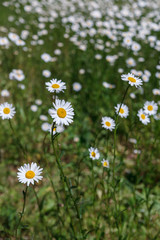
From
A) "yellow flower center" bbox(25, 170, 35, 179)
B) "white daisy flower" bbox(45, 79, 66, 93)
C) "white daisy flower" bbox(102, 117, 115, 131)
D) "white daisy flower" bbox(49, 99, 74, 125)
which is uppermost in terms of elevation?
"white daisy flower" bbox(102, 117, 115, 131)

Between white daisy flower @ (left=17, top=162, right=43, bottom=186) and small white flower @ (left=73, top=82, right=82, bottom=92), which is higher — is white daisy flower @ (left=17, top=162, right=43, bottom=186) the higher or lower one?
the lower one

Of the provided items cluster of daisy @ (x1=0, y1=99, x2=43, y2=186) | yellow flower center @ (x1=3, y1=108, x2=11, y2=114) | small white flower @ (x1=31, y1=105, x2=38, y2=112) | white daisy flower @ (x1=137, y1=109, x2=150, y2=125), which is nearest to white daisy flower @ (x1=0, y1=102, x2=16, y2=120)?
yellow flower center @ (x1=3, y1=108, x2=11, y2=114)

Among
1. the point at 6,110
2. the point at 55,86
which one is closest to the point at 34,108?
the point at 6,110

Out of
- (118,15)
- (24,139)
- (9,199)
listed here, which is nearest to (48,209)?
(9,199)

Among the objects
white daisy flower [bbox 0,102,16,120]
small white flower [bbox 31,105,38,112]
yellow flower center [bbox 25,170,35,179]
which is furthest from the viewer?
small white flower [bbox 31,105,38,112]

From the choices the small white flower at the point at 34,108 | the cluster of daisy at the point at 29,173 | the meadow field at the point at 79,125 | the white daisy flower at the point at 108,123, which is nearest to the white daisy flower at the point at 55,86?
the meadow field at the point at 79,125

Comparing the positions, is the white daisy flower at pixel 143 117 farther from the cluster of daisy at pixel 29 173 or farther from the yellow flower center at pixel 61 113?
the cluster of daisy at pixel 29 173

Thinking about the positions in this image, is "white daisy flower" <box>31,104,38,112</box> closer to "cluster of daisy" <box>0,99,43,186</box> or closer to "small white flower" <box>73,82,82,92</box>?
"small white flower" <box>73,82,82,92</box>

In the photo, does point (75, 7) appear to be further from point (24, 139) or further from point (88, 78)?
point (24, 139)

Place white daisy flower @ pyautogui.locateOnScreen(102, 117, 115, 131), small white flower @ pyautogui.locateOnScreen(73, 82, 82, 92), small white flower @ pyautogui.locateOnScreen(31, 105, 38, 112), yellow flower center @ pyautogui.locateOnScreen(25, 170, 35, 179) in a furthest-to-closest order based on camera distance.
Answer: small white flower @ pyautogui.locateOnScreen(73, 82, 82, 92) < small white flower @ pyautogui.locateOnScreen(31, 105, 38, 112) < white daisy flower @ pyautogui.locateOnScreen(102, 117, 115, 131) < yellow flower center @ pyautogui.locateOnScreen(25, 170, 35, 179)
